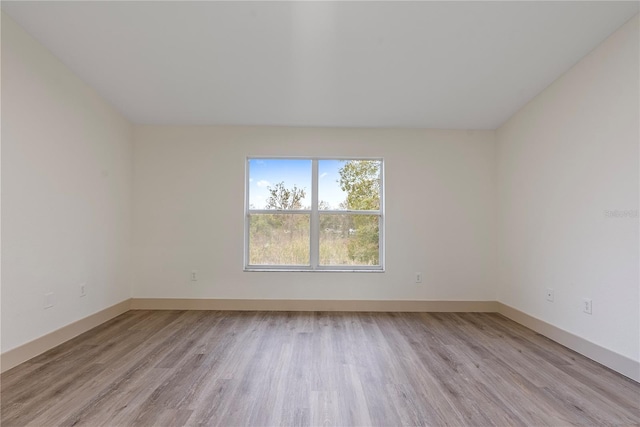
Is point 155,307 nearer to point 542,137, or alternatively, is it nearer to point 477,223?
point 477,223

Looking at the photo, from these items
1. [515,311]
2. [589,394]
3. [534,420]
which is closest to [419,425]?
[534,420]

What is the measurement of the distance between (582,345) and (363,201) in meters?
2.63

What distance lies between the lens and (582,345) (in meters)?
2.67

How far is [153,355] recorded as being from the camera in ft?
8.51

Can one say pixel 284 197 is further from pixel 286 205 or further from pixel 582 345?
pixel 582 345

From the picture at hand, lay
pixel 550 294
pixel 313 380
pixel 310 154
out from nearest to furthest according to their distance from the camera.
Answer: pixel 313 380
pixel 550 294
pixel 310 154

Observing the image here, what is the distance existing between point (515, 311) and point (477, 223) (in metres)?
1.13

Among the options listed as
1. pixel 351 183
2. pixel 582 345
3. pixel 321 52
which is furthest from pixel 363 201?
pixel 582 345

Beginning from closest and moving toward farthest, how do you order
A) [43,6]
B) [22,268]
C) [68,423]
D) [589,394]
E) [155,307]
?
[68,423]
[589,394]
[43,6]
[22,268]
[155,307]

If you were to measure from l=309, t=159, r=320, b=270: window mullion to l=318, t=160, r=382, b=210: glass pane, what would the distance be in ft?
0.19

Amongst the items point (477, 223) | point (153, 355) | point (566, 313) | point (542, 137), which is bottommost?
point (153, 355)

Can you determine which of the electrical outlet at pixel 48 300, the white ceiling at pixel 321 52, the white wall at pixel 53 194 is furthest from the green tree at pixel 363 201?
the electrical outlet at pixel 48 300

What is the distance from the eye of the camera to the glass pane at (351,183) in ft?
13.8

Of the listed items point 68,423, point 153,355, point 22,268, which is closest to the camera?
point 68,423
